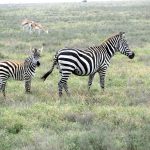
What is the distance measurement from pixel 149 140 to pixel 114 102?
12.8ft

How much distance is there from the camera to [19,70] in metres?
12.5

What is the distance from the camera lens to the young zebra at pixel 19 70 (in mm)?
12148

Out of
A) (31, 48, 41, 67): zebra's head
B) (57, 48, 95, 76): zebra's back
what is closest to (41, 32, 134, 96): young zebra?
(57, 48, 95, 76): zebra's back

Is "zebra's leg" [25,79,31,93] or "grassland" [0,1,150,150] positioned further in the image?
"zebra's leg" [25,79,31,93]

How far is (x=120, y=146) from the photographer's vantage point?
7738 mm

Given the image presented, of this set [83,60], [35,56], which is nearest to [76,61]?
[83,60]

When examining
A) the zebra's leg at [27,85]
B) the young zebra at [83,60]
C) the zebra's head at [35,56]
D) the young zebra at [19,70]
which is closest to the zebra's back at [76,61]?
the young zebra at [83,60]

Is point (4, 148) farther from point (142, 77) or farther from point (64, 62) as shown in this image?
point (142, 77)

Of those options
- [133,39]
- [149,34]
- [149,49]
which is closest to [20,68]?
[149,49]

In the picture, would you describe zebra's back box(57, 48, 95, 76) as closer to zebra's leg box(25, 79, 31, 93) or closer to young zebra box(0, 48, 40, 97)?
young zebra box(0, 48, 40, 97)

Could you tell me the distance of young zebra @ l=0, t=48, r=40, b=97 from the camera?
1215cm

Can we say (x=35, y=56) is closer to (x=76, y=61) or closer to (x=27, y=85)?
(x=27, y=85)

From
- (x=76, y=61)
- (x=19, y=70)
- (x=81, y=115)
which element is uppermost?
(x=76, y=61)

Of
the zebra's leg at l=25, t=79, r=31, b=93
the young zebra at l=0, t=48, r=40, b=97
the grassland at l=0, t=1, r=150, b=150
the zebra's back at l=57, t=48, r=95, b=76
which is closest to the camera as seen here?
the grassland at l=0, t=1, r=150, b=150
